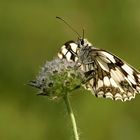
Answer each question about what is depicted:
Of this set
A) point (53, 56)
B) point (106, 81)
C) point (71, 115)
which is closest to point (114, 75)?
point (106, 81)

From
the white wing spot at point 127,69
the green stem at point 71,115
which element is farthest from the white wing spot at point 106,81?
the green stem at point 71,115

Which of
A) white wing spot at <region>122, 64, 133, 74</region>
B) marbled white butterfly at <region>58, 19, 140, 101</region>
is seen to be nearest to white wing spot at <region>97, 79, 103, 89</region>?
marbled white butterfly at <region>58, 19, 140, 101</region>

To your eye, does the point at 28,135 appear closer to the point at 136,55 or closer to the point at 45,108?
the point at 45,108

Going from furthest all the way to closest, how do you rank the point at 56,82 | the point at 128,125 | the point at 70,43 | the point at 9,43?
the point at 9,43
the point at 128,125
the point at 70,43
the point at 56,82

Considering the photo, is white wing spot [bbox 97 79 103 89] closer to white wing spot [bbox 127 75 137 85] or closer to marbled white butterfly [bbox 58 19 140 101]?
marbled white butterfly [bbox 58 19 140 101]

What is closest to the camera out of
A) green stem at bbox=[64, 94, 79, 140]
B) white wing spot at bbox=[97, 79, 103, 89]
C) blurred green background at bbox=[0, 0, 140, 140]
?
green stem at bbox=[64, 94, 79, 140]

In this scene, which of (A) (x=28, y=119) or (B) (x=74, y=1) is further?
(B) (x=74, y=1)

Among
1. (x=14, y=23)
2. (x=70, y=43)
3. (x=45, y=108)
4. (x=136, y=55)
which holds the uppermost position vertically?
(x=14, y=23)

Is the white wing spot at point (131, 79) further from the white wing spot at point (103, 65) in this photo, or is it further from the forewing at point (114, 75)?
the white wing spot at point (103, 65)

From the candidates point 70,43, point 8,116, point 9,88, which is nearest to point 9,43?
point 9,88
